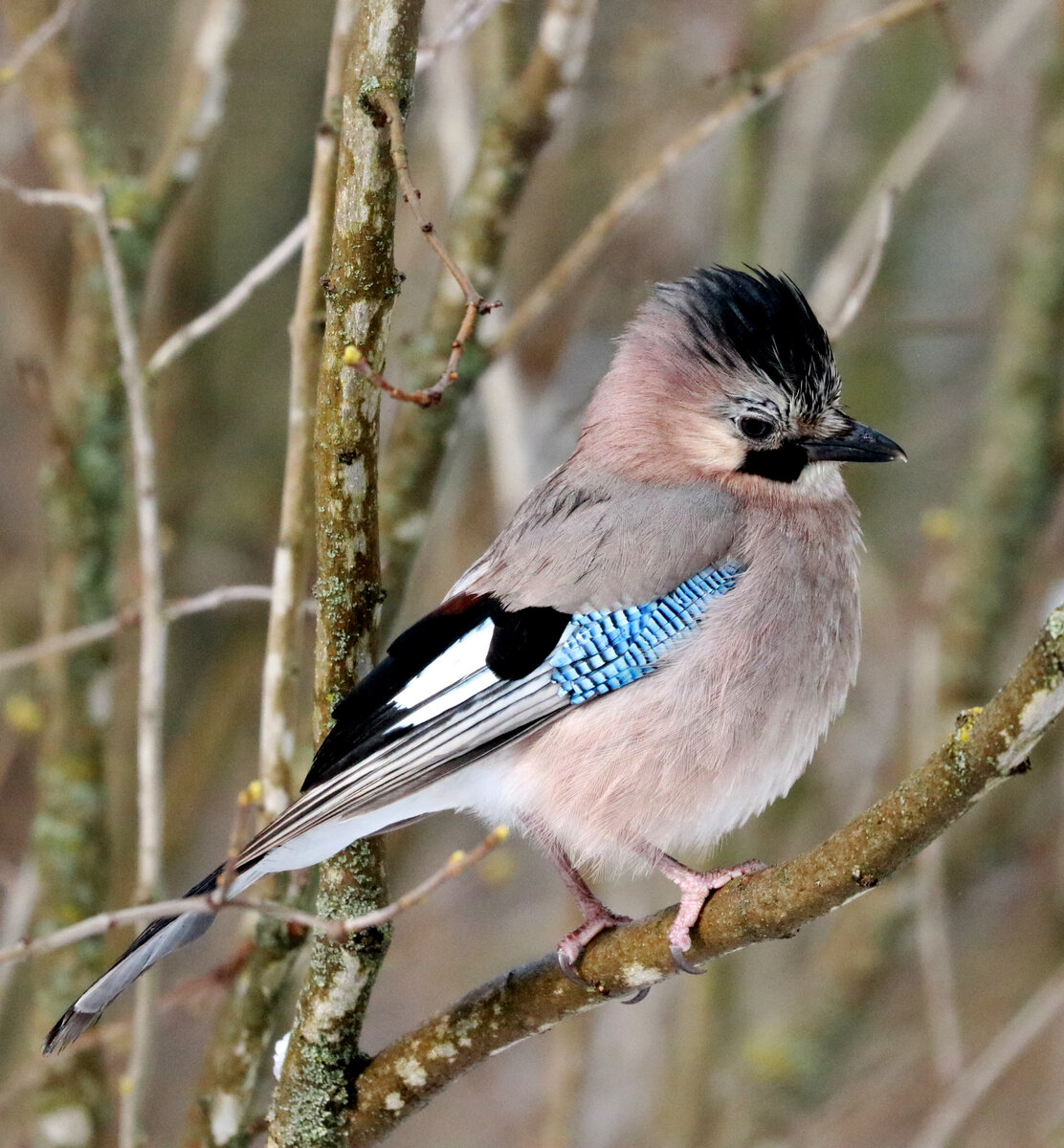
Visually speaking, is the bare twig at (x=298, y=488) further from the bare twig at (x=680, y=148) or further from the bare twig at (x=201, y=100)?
the bare twig at (x=201, y=100)

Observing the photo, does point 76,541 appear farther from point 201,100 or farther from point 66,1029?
point 66,1029

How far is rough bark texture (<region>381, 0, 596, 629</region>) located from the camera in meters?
4.13

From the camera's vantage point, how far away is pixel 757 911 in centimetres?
275

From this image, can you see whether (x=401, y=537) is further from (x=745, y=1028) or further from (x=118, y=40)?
(x=118, y=40)

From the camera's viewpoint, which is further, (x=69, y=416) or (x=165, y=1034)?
(x=165, y=1034)

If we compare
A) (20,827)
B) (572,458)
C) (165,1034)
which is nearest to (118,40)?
(20,827)

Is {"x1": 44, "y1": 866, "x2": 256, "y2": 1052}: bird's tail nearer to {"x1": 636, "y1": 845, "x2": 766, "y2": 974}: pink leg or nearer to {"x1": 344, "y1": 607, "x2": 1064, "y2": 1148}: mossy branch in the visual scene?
{"x1": 344, "y1": 607, "x2": 1064, "y2": 1148}: mossy branch

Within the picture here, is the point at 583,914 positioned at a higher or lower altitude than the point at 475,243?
lower

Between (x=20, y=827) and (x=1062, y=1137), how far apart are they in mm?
4232

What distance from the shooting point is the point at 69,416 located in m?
4.74

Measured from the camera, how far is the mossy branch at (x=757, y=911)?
91.0 inches

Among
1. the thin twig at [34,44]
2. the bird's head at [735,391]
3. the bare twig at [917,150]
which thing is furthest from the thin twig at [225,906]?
the bare twig at [917,150]

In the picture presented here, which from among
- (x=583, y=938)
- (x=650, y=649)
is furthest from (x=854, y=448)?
(x=583, y=938)

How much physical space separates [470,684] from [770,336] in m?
1.28
